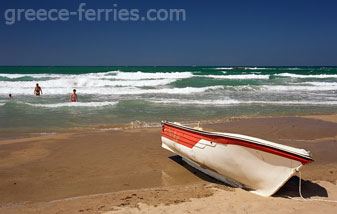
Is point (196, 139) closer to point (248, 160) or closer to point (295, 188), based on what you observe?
point (248, 160)

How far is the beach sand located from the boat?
0.18 meters

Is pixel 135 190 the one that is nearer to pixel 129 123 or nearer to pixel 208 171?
pixel 208 171

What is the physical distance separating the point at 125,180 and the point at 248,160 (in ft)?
6.54

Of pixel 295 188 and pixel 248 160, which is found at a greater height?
pixel 248 160

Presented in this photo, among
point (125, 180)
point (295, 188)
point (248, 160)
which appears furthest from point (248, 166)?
point (125, 180)

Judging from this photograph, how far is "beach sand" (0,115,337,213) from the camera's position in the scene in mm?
4098

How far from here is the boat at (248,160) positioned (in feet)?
13.9

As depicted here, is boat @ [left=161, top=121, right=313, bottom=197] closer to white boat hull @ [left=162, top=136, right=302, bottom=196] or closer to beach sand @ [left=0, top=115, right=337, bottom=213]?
white boat hull @ [left=162, top=136, right=302, bottom=196]

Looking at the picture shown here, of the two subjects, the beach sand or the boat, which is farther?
the boat

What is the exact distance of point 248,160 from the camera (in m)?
4.45

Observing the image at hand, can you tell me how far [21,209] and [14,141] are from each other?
406 cm

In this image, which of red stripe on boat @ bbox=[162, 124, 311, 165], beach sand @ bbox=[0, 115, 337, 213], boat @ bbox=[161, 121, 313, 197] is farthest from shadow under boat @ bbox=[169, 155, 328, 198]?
red stripe on boat @ bbox=[162, 124, 311, 165]

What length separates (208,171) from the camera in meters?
5.24

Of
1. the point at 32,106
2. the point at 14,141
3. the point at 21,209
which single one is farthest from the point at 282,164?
the point at 32,106
